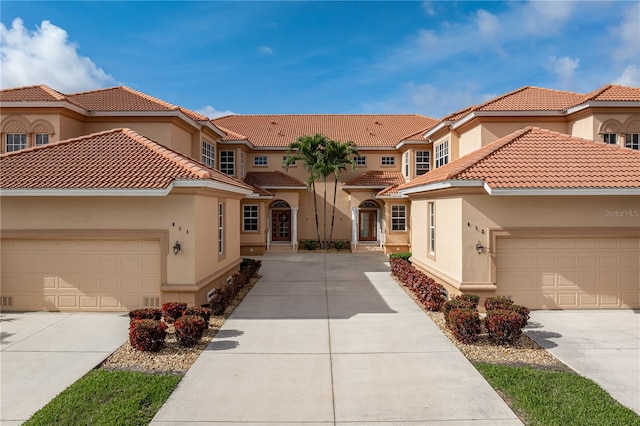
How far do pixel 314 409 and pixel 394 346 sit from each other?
3.05 m

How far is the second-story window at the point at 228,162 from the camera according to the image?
80.7 feet

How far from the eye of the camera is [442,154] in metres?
21.2

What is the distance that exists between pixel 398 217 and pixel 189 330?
719 inches

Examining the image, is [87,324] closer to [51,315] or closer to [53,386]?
[51,315]

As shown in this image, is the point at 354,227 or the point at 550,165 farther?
the point at 354,227

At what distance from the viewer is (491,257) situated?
10859 mm

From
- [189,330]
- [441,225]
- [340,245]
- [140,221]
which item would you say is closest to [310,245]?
[340,245]

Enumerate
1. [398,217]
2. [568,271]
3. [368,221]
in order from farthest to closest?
[368,221] < [398,217] < [568,271]

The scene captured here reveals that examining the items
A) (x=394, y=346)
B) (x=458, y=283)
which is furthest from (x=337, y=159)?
(x=394, y=346)

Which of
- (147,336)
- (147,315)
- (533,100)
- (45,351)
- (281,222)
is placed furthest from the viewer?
(281,222)

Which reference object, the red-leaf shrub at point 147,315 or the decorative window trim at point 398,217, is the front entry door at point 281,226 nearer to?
the decorative window trim at point 398,217

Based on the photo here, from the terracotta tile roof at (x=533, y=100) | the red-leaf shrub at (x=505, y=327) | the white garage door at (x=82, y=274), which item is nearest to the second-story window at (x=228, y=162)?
the white garage door at (x=82, y=274)

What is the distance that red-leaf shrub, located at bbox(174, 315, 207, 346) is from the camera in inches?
319

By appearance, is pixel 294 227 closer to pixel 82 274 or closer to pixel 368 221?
pixel 368 221
